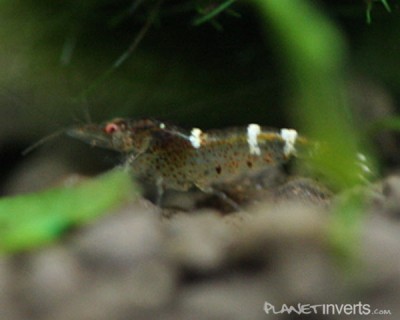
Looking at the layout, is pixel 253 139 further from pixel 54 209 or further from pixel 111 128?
pixel 54 209

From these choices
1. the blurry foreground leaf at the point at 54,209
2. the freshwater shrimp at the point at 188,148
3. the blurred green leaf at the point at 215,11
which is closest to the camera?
the blurry foreground leaf at the point at 54,209

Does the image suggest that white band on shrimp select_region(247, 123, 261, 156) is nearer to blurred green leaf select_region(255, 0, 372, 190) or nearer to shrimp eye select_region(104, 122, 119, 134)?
shrimp eye select_region(104, 122, 119, 134)

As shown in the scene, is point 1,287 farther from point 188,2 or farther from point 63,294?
point 188,2

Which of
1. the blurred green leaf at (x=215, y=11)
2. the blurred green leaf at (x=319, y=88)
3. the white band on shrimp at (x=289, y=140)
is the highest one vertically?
the blurred green leaf at (x=215, y=11)

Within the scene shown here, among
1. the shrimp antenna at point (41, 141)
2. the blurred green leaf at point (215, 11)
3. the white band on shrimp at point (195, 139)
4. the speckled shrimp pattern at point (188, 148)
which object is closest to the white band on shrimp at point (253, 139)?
the speckled shrimp pattern at point (188, 148)

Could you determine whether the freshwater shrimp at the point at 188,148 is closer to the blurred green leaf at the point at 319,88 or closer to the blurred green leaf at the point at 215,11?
the blurred green leaf at the point at 215,11

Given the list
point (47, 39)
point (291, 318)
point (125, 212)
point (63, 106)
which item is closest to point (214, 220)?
point (125, 212)
